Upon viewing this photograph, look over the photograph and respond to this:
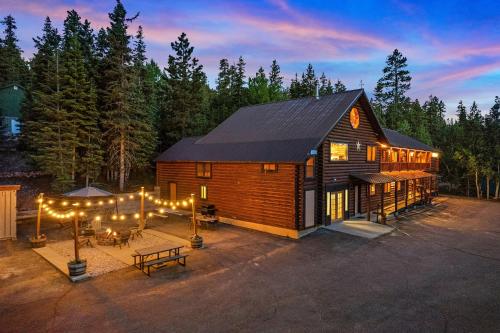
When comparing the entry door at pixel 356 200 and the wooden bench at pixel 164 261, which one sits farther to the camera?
the entry door at pixel 356 200

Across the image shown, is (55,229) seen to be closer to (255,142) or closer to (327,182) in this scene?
(255,142)

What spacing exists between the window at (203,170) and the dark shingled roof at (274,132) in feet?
1.69

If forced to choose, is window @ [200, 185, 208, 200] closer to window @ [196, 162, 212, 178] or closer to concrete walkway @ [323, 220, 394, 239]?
window @ [196, 162, 212, 178]

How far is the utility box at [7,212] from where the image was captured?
15482 mm

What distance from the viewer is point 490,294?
9734 millimetres

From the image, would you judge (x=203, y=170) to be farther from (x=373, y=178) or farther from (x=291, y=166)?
(x=373, y=178)

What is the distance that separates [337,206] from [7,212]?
62.3 feet

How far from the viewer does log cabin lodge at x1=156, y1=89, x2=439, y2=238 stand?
17.4 m

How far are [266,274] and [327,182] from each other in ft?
30.4

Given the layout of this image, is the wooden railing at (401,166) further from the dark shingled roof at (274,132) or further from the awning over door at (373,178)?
the dark shingled roof at (274,132)

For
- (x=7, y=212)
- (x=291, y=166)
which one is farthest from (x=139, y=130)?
(x=291, y=166)

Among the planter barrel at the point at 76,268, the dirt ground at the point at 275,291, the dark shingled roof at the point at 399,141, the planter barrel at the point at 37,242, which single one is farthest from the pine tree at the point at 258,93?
the planter barrel at the point at 76,268

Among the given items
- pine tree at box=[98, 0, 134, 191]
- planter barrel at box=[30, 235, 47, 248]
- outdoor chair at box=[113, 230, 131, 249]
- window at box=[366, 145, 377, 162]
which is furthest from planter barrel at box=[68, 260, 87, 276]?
window at box=[366, 145, 377, 162]

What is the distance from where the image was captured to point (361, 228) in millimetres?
18734
